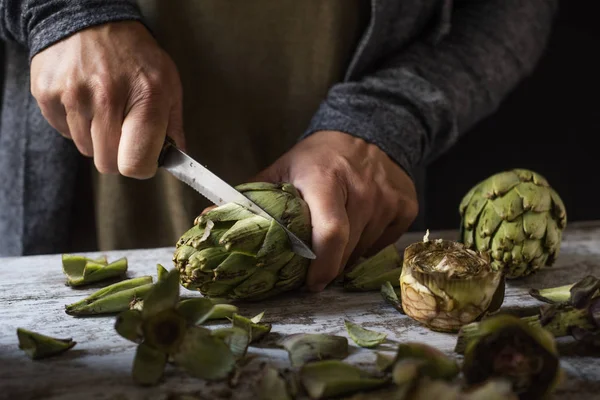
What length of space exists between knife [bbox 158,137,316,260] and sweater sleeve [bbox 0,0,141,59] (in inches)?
7.9

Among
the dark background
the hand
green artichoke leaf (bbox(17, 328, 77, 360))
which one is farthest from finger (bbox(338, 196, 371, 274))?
the dark background

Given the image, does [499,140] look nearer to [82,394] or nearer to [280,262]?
[280,262]

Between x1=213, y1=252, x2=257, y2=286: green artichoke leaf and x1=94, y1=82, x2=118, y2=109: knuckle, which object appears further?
x1=94, y1=82, x2=118, y2=109: knuckle

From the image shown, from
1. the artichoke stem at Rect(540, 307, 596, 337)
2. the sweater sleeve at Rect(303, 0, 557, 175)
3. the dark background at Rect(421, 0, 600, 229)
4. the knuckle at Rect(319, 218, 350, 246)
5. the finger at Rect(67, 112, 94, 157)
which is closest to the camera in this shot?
the artichoke stem at Rect(540, 307, 596, 337)

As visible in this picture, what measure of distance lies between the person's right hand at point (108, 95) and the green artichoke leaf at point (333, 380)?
36cm

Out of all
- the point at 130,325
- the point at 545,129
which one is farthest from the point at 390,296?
the point at 545,129

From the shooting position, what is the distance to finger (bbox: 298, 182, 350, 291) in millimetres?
762

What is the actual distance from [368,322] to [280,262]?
0.11 metres

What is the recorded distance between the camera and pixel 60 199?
→ 3.70ft

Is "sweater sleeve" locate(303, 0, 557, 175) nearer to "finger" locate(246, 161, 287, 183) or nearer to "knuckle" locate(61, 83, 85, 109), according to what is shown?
"finger" locate(246, 161, 287, 183)

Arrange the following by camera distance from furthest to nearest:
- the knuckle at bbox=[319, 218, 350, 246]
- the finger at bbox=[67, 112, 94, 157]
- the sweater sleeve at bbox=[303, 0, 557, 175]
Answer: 1. the sweater sleeve at bbox=[303, 0, 557, 175]
2. the finger at bbox=[67, 112, 94, 157]
3. the knuckle at bbox=[319, 218, 350, 246]

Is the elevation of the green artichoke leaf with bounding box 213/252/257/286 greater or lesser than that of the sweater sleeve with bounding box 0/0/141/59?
lesser

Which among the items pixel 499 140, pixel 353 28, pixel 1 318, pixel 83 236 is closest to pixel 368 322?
pixel 1 318

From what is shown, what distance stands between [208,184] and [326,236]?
16cm
